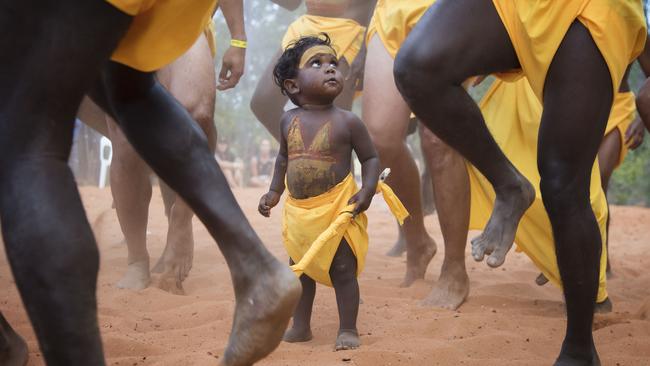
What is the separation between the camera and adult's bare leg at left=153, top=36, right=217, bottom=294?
12.3 feet

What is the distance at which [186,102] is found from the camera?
3727mm

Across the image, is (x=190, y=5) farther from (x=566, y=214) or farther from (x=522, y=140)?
(x=522, y=140)

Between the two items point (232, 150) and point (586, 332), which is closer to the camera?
point (586, 332)

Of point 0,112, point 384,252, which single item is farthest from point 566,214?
point 384,252

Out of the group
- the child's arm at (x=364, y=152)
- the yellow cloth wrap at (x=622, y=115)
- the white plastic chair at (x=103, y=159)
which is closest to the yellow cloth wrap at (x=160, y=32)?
the child's arm at (x=364, y=152)

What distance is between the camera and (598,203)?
143 inches

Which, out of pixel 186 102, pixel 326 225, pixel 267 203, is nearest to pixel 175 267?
pixel 186 102

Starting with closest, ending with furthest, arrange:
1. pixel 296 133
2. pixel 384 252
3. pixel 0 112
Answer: pixel 0 112 < pixel 296 133 < pixel 384 252

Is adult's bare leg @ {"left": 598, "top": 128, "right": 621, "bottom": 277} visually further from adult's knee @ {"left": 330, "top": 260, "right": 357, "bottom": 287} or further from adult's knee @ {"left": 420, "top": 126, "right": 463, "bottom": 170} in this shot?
adult's knee @ {"left": 330, "top": 260, "right": 357, "bottom": 287}

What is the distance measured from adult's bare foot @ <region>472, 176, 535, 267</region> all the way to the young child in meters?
0.77

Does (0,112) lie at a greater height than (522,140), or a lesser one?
greater

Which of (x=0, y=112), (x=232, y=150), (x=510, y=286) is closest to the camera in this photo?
(x=0, y=112)

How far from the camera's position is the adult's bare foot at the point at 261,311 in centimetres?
171

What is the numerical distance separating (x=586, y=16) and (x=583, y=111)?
10.7 inches
